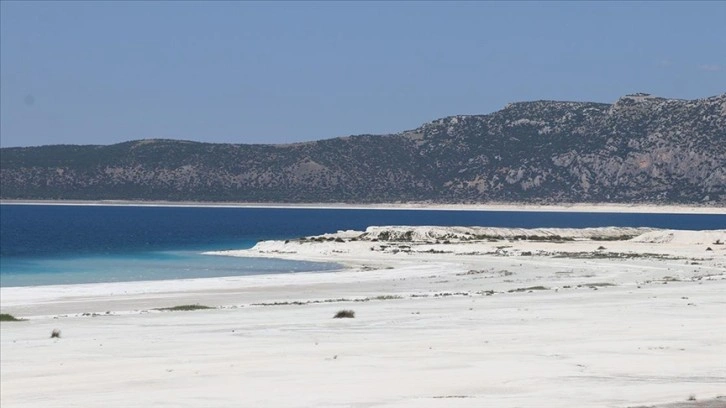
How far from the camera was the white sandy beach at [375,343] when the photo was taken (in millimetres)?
17922

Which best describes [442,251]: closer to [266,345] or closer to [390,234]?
[390,234]

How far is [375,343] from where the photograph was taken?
974 inches

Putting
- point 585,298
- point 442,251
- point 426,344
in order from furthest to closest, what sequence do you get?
point 442,251 < point 585,298 < point 426,344

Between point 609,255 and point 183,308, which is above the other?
point 183,308

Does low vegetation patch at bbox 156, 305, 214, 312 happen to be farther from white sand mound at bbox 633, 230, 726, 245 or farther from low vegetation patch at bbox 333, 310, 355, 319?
white sand mound at bbox 633, 230, 726, 245

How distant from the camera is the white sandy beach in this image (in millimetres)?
17922

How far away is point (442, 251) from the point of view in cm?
7825

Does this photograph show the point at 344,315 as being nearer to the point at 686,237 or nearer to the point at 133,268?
the point at 133,268

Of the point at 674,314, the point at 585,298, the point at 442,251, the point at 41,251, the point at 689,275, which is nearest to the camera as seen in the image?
the point at 674,314

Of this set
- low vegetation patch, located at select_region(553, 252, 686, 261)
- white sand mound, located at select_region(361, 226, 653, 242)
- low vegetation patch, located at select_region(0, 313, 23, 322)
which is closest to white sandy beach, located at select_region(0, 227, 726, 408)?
low vegetation patch, located at select_region(0, 313, 23, 322)

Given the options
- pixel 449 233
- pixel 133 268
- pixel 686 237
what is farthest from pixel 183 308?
pixel 449 233

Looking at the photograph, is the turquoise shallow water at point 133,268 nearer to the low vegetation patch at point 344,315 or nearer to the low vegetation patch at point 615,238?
the low vegetation patch at point 344,315

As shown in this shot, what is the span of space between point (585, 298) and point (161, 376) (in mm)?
19631

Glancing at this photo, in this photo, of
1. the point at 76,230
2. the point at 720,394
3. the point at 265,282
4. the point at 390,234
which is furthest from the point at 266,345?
the point at 76,230
